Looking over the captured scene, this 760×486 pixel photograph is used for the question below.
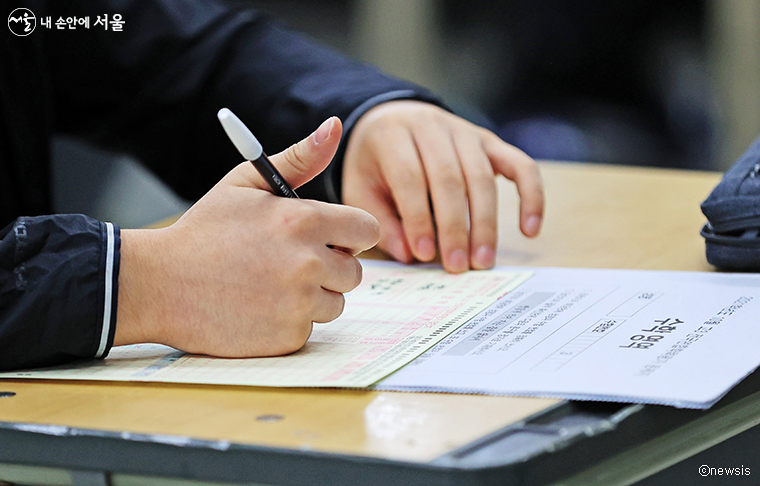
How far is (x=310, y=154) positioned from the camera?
52 centimetres

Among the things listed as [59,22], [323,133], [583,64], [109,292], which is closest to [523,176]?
[323,133]

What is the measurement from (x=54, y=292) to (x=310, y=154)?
0.59 ft

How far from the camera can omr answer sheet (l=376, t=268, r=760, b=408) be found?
0.42m

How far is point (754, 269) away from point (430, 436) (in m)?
0.42

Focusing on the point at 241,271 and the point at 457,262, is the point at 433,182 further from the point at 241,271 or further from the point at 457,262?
the point at 241,271

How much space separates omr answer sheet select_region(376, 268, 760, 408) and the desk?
1cm

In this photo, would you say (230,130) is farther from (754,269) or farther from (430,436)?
(754,269)

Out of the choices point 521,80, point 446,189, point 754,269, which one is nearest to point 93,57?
point 446,189

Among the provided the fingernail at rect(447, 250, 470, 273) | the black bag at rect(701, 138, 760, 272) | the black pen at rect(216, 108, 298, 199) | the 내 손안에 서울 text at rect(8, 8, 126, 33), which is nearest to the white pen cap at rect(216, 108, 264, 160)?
the black pen at rect(216, 108, 298, 199)

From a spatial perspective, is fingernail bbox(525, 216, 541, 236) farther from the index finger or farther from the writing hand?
the writing hand

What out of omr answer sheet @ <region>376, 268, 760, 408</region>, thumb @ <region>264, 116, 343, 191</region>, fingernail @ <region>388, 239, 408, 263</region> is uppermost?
thumb @ <region>264, 116, 343, 191</region>

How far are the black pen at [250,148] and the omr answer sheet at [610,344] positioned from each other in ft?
0.49

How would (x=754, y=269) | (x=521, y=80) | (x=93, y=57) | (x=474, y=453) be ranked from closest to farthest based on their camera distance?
(x=474, y=453) < (x=754, y=269) < (x=93, y=57) < (x=521, y=80)

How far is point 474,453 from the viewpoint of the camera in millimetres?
347
